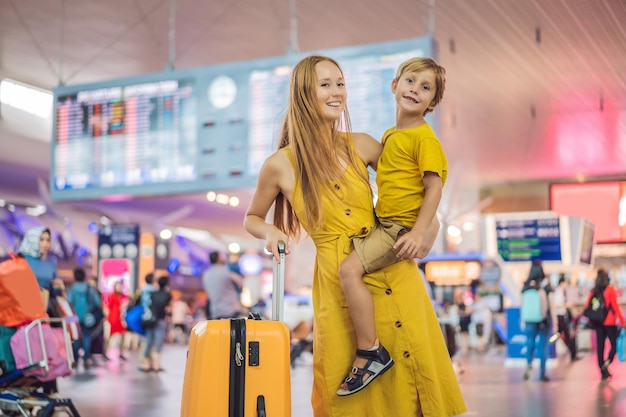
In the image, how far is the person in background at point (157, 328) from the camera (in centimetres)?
1272

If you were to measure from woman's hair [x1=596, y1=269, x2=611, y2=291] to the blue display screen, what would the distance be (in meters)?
9.05

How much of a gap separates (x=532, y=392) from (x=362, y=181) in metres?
7.15

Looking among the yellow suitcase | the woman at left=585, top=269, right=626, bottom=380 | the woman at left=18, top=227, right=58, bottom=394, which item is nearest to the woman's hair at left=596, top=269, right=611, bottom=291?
the woman at left=585, top=269, right=626, bottom=380

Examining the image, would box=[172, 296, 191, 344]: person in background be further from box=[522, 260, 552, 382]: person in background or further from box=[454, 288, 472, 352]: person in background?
box=[522, 260, 552, 382]: person in background

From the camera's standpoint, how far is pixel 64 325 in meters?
6.20

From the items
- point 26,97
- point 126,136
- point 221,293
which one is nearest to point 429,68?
point 221,293

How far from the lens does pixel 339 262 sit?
2.72m

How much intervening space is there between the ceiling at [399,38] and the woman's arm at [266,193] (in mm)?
7495

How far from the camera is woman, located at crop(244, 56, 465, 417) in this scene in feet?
8.77

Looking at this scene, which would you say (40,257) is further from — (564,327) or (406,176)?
(564,327)

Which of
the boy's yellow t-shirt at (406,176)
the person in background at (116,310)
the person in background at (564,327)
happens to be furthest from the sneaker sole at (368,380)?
the person in background at (564,327)

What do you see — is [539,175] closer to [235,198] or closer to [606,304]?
[235,198]

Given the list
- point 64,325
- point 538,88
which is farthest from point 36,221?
point 64,325

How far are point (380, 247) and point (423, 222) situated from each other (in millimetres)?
152
